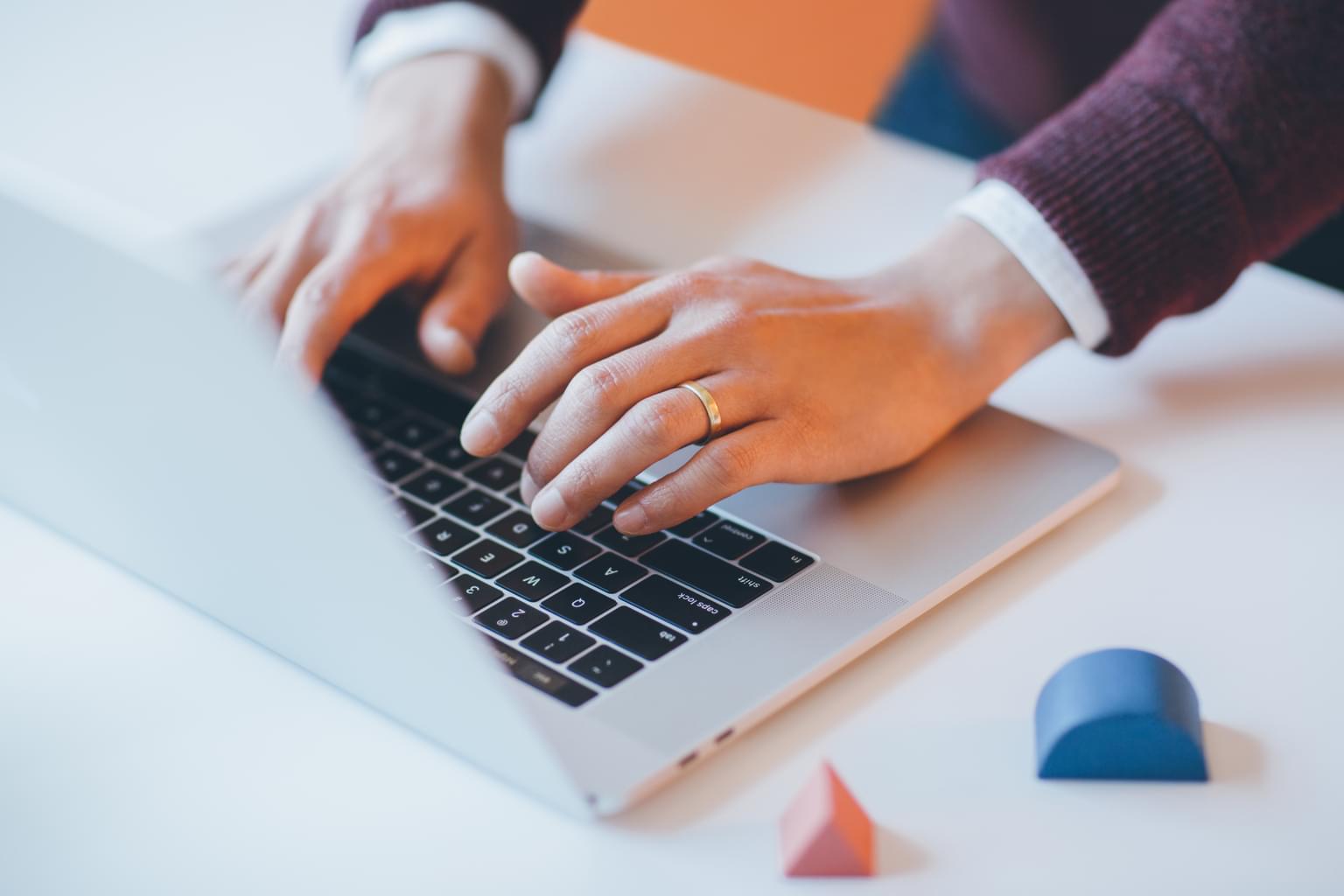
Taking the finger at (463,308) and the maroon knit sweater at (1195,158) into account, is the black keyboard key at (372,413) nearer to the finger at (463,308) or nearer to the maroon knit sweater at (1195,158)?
the finger at (463,308)

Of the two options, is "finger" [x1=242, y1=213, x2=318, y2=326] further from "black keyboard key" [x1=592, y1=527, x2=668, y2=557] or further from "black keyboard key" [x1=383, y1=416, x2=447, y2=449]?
"black keyboard key" [x1=592, y1=527, x2=668, y2=557]

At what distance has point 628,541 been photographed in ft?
Answer: 1.95

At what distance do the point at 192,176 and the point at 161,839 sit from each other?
65cm

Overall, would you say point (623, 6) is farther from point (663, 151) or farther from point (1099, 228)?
point (1099, 228)

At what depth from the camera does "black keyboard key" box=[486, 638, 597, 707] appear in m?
0.50

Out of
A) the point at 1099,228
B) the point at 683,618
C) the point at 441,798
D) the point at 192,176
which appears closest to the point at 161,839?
the point at 441,798

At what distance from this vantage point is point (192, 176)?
100cm

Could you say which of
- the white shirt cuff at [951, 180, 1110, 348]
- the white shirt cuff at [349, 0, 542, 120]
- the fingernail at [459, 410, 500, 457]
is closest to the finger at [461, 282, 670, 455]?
the fingernail at [459, 410, 500, 457]

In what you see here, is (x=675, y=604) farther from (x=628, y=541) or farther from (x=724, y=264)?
(x=724, y=264)

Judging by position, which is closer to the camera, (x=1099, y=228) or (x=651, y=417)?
(x=651, y=417)

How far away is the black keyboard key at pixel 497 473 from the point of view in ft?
2.11

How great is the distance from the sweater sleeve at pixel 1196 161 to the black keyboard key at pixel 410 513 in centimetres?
35

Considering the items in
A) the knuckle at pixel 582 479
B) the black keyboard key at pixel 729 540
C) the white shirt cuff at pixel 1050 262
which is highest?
the white shirt cuff at pixel 1050 262

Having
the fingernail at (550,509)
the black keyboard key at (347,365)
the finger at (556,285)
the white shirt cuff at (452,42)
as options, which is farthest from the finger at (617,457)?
the white shirt cuff at (452,42)
